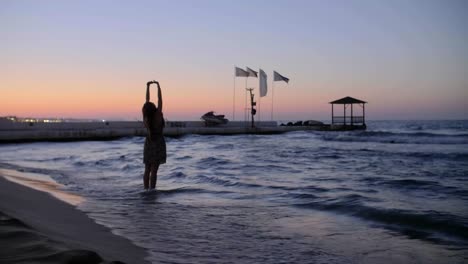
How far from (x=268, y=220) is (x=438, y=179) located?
520 cm

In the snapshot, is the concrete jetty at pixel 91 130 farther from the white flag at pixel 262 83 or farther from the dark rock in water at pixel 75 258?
the dark rock in water at pixel 75 258

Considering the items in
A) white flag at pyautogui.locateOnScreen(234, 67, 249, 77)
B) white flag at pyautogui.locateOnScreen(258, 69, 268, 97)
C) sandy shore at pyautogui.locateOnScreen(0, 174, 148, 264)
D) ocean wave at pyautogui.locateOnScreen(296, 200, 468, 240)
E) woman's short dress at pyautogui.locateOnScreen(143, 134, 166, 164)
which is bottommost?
ocean wave at pyautogui.locateOnScreen(296, 200, 468, 240)

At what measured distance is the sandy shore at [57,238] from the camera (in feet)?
7.59

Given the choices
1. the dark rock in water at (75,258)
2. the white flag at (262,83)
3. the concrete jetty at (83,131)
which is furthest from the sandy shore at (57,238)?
the white flag at (262,83)

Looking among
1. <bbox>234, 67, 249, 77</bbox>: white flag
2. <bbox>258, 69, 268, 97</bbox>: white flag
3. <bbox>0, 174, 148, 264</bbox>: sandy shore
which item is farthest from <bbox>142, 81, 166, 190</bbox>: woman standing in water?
<bbox>234, 67, 249, 77</bbox>: white flag

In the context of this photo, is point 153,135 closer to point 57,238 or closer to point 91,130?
point 57,238

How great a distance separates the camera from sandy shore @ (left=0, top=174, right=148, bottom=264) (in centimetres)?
231

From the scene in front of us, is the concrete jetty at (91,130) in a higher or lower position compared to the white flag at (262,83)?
lower

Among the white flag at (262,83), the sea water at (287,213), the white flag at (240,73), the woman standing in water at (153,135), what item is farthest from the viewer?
the white flag at (240,73)

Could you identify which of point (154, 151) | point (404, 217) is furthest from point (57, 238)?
point (154, 151)

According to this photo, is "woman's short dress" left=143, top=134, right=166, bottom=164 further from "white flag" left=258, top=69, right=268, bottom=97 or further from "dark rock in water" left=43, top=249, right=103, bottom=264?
"white flag" left=258, top=69, right=268, bottom=97

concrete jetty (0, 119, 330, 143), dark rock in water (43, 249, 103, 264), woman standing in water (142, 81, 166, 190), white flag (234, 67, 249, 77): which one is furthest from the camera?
white flag (234, 67, 249, 77)

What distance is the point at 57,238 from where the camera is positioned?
9.96ft

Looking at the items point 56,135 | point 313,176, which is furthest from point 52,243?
point 56,135
